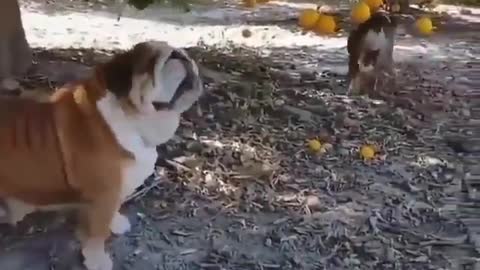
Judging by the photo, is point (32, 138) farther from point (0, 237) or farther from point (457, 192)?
point (457, 192)

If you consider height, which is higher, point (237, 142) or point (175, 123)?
point (175, 123)

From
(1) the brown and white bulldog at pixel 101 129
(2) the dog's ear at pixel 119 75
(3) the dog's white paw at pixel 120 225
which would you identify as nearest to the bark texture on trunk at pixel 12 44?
(3) the dog's white paw at pixel 120 225

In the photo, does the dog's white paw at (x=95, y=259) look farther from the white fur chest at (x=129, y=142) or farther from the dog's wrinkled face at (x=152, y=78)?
the dog's wrinkled face at (x=152, y=78)

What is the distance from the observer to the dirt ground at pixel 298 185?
2123mm

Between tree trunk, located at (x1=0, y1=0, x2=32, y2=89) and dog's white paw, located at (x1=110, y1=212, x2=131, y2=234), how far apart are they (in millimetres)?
1269

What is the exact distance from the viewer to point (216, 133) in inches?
113

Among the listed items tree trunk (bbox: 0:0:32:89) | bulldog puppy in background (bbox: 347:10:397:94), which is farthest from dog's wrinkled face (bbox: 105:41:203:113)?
tree trunk (bbox: 0:0:32:89)

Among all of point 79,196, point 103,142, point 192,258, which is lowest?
point 192,258

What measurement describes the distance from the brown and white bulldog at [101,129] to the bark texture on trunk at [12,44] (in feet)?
4.54

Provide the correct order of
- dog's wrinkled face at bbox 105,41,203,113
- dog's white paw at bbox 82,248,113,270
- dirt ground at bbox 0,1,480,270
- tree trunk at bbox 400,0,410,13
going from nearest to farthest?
dog's wrinkled face at bbox 105,41,203,113 → dog's white paw at bbox 82,248,113,270 → dirt ground at bbox 0,1,480,270 → tree trunk at bbox 400,0,410,13

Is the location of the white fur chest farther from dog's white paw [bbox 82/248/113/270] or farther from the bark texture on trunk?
the bark texture on trunk

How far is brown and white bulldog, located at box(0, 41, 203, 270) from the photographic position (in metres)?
1.85

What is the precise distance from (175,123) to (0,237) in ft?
1.90

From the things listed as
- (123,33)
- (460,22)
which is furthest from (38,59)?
(460,22)
